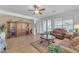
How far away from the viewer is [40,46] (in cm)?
299

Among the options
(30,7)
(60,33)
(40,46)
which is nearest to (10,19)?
(30,7)

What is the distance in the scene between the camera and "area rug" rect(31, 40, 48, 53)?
2.95m

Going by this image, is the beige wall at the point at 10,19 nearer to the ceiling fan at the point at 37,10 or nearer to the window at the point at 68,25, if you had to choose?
the ceiling fan at the point at 37,10

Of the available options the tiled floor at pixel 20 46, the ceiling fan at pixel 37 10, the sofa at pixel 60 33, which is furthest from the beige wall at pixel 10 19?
the sofa at pixel 60 33

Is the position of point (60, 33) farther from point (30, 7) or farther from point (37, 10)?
point (30, 7)

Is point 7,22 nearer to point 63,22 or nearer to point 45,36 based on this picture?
point 45,36

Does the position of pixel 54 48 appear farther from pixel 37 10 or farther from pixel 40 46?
pixel 37 10

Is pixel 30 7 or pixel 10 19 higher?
pixel 30 7

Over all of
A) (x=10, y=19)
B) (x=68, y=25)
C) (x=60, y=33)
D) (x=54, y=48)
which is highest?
(x=10, y=19)

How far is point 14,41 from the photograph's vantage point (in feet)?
9.68

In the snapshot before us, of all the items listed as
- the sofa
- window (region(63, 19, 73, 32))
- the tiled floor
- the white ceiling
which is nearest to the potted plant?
the sofa

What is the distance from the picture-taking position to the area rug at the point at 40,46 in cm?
295
